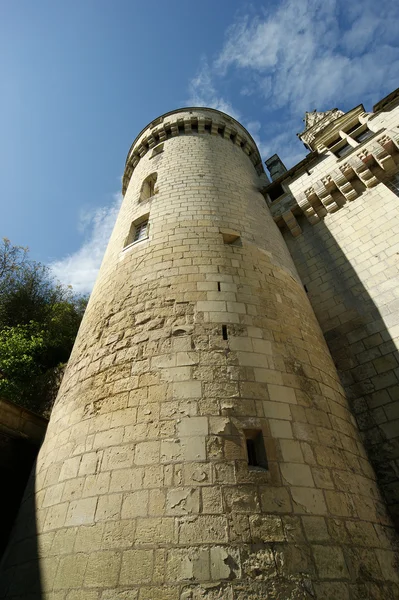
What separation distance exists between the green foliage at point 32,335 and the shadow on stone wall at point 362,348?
8926 millimetres

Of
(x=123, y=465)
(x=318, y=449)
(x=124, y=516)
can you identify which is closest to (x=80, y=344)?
(x=123, y=465)

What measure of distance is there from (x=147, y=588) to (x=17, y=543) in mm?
1989

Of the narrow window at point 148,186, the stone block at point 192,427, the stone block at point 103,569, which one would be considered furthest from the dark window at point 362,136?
the stone block at point 103,569

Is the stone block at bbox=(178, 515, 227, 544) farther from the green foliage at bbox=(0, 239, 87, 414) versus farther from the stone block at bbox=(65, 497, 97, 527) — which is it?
the green foliage at bbox=(0, 239, 87, 414)

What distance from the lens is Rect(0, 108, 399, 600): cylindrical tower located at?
2.80m

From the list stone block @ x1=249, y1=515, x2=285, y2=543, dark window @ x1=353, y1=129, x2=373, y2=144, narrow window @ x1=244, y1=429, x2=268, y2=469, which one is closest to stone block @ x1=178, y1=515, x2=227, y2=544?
stone block @ x1=249, y1=515, x2=285, y2=543

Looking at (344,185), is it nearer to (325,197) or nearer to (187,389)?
A: (325,197)

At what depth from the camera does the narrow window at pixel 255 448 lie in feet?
11.4

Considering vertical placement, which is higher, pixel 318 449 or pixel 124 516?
pixel 318 449

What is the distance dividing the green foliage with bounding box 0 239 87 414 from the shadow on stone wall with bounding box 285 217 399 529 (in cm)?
893

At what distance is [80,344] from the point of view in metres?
5.74

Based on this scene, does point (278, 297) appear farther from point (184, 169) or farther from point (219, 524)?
point (184, 169)

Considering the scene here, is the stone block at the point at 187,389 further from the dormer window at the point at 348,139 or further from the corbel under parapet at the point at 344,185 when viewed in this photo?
the dormer window at the point at 348,139

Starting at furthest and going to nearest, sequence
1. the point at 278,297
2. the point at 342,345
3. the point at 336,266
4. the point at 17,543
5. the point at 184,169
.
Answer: the point at 184,169
the point at 336,266
the point at 342,345
the point at 278,297
the point at 17,543
